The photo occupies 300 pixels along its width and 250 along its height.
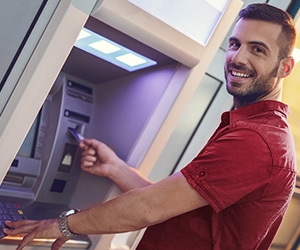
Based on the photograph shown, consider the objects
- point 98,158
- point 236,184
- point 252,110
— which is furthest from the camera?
point 98,158

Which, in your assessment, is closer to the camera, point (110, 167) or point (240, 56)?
point (240, 56)

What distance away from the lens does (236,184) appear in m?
1.28

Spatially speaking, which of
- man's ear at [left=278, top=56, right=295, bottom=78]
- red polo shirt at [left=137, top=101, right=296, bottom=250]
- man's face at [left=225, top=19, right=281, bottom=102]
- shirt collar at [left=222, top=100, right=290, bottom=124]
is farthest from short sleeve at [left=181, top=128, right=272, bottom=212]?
man's ear at [left=278, top=56, right=295, bottom=78]

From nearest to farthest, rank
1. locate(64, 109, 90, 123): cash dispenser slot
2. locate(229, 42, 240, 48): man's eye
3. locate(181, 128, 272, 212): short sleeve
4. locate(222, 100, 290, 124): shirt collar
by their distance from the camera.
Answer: locate(181, 128, 272, 212): short sleeve
locate(222, 100, 290, 124): shirt collar
locate(229, 42, 240, 48): man's eye
locate(64, 109, 90, 123): cash dispenser slot

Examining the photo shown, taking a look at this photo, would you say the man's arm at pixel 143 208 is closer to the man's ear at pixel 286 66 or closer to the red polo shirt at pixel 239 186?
the red polo shirt at pixel 239 186

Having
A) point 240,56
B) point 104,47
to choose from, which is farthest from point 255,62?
point 104,47

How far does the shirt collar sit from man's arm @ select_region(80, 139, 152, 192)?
0.49m

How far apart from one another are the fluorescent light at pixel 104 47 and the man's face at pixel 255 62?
1.75ft

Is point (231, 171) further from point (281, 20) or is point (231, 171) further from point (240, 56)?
point (281, 20)

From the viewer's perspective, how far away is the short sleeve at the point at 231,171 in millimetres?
1272

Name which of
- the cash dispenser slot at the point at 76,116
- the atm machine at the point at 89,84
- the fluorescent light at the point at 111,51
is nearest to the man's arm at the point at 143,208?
the atm machine at the point at 89,84

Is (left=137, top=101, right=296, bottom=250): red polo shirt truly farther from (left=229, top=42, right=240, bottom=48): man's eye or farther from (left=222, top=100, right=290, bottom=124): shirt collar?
(left=229, top=42, right=240, bottom=48): man's eye

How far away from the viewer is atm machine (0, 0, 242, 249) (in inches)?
52.0

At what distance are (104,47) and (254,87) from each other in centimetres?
68
